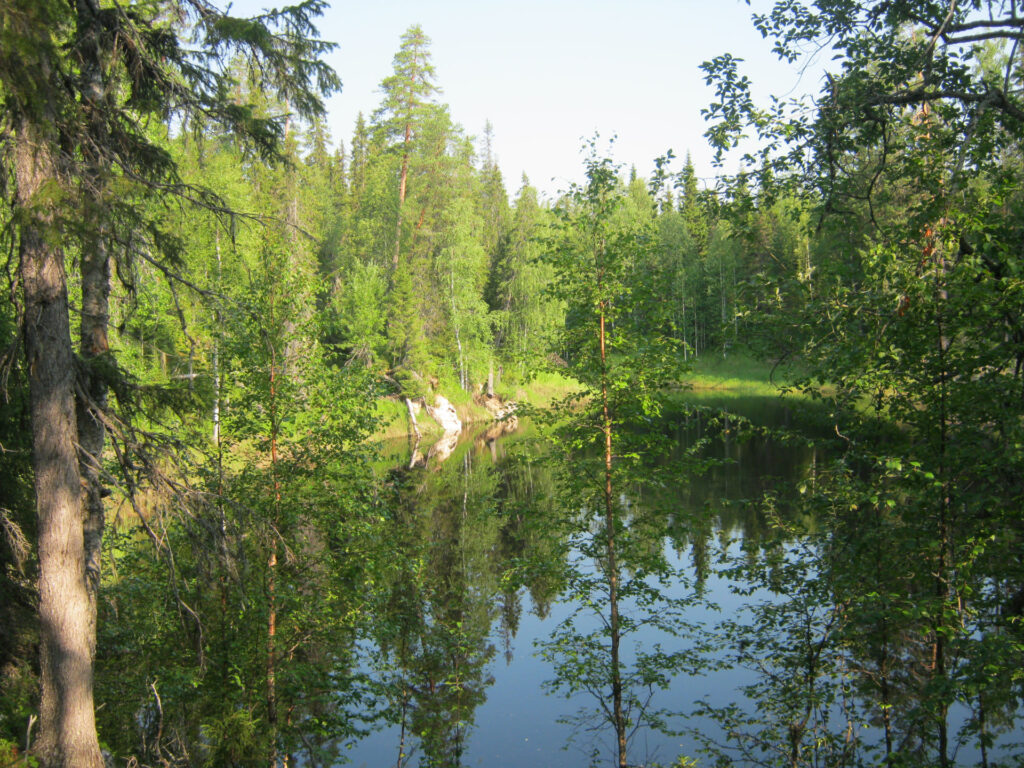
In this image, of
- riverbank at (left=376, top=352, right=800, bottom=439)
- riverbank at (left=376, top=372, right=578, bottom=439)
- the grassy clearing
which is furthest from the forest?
the grassy clearing

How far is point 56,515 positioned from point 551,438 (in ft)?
19.9

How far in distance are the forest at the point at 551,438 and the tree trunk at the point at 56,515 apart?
3cm

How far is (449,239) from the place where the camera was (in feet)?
127

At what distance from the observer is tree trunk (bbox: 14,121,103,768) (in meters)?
5.91

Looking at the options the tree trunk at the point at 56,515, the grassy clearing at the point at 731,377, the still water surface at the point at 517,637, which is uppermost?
the grassy clearing at the point at 731,377

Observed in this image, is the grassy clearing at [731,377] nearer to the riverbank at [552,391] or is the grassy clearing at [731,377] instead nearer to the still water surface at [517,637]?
the riverbank at [552,391]

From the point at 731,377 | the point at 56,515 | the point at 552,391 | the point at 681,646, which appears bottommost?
the point at 681,646

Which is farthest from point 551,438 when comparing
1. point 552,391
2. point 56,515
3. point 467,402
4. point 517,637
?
point 552,391

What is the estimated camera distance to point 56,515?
599cm

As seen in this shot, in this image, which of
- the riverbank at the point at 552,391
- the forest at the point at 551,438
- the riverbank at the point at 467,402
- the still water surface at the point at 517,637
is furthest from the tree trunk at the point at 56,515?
the riverbank at the point at 467,402

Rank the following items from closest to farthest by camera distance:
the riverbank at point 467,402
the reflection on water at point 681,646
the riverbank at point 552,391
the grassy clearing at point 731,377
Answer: the reflection on water at point 681,646 < the riverbank at point 467,402 < the riverbank at point 552,391 < the grassy clearing at point 731,377

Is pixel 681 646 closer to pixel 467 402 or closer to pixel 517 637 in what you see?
pixel 517 637

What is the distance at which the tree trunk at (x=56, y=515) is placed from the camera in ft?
19.4

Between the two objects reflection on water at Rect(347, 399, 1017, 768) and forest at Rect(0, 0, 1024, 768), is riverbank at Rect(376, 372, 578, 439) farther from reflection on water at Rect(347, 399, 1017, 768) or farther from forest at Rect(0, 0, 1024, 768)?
forest at Rect(0, 0, 1024, 768)
